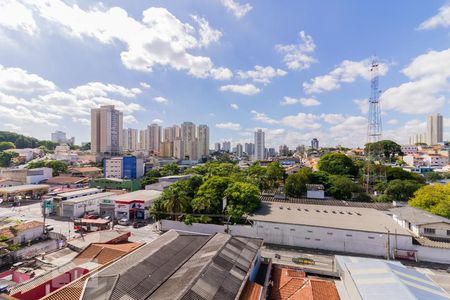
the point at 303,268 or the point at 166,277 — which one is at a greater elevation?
the point at 166,277

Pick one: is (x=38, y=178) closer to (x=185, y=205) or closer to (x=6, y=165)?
(x=6, y=165)

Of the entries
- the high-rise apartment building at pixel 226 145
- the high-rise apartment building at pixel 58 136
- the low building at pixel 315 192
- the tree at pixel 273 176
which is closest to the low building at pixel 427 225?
the low building at pixel 315 192

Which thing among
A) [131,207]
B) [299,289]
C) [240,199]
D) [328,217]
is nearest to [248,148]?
[131,207]

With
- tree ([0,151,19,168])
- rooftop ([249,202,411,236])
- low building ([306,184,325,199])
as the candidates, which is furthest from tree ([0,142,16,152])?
low building ([306,184,325,199])

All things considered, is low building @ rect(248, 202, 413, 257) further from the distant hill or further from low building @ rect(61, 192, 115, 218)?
the distant hill

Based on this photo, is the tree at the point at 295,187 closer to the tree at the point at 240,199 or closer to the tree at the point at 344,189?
the tree at the point at 344,189

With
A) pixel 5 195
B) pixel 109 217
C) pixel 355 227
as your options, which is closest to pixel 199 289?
pixel 355 227

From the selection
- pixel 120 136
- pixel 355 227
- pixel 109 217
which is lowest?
pixel 109 217
